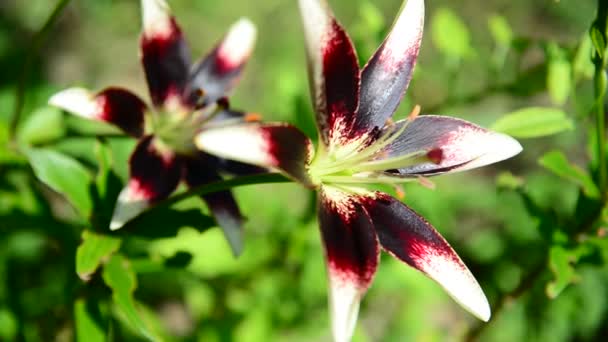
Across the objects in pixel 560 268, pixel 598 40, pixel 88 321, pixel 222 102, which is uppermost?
pixel 598 40

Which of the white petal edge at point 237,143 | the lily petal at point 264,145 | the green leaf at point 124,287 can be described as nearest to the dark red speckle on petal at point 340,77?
the lily petal at point 264,145

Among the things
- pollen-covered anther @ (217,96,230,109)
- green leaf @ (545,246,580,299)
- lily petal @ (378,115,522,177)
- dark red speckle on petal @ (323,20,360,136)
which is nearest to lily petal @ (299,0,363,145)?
dark red speckle on petal @ (323,20,360,136)

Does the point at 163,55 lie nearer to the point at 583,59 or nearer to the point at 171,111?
the point at 171,111

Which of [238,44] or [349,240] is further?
[238,44]

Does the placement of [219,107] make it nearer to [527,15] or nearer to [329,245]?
[329,245]

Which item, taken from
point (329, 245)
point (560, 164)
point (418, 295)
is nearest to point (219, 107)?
point (329, 245)

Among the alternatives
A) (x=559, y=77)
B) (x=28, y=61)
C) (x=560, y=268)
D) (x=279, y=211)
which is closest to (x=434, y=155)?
(x=560, y=268)
